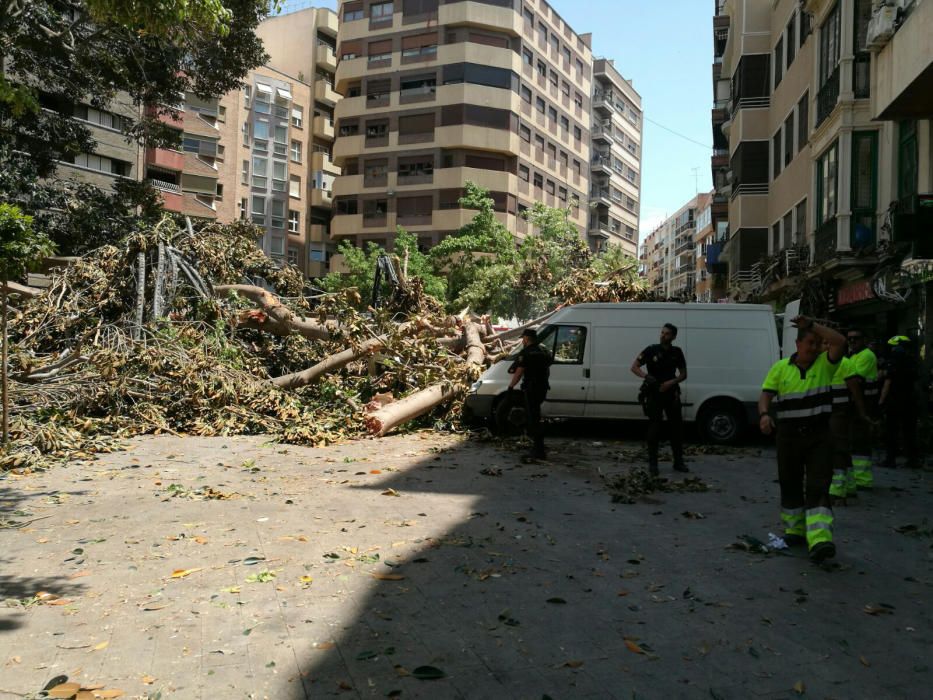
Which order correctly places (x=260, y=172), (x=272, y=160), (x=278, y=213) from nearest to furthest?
(x=260, y=172) < (x=272, y=160) < (x=278, y=213)

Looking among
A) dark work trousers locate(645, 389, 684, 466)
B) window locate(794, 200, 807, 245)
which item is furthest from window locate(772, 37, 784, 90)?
dark work trousers locate(645, 389, 684, 466)

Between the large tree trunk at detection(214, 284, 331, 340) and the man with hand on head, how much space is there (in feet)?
31.8

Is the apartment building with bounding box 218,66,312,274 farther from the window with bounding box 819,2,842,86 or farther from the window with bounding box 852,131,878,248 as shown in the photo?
the window with bounding box 852,131,878,248

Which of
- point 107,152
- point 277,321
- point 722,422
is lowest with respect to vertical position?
point 722,422

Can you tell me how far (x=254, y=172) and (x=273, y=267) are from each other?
44.3 meters

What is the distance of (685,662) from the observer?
158 inches

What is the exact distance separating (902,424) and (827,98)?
1269cm

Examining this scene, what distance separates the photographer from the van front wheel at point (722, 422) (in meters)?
12.6

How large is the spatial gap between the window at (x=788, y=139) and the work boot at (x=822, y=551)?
2257 centimetres

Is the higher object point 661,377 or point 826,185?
point 826,185

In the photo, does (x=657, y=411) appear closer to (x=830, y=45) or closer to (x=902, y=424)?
(x=902, y=424)

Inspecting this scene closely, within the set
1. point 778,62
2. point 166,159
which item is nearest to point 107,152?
point 166,159

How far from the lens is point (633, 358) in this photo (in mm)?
12836

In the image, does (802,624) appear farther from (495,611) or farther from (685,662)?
(495,611)
